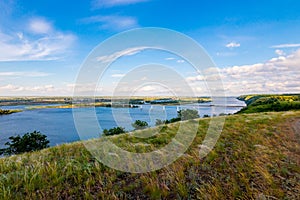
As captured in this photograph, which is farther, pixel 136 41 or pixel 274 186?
pixel 136 41

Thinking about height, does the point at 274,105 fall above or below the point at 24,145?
above

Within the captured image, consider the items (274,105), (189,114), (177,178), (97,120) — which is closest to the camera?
(177,178)

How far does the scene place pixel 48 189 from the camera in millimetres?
4207

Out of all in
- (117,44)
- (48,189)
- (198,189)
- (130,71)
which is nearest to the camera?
(198,189)

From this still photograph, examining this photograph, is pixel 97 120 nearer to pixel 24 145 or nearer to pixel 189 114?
pixel 189 114

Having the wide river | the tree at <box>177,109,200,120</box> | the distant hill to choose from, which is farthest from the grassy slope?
the distant hill

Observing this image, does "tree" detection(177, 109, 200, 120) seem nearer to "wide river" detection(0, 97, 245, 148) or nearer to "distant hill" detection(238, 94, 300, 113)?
"wide river" detection(0, 97, 245, 148)

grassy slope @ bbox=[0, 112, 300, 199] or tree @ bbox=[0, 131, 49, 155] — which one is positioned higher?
grassy slope @ bbox=[0, 112, 300, 199]

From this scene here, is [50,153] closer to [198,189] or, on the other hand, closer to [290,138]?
[198,189]

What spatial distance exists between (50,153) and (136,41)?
17.5ft

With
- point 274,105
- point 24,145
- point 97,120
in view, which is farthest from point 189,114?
point 24,145

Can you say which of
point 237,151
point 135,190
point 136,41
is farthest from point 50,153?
point 237,151

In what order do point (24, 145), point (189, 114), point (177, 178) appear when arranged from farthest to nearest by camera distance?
1. point (24, 145)
2. point (189, 114)
3. point (177, 178)

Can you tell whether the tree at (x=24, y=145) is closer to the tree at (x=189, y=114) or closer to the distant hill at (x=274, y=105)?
the tree at (x=189, y=114)
